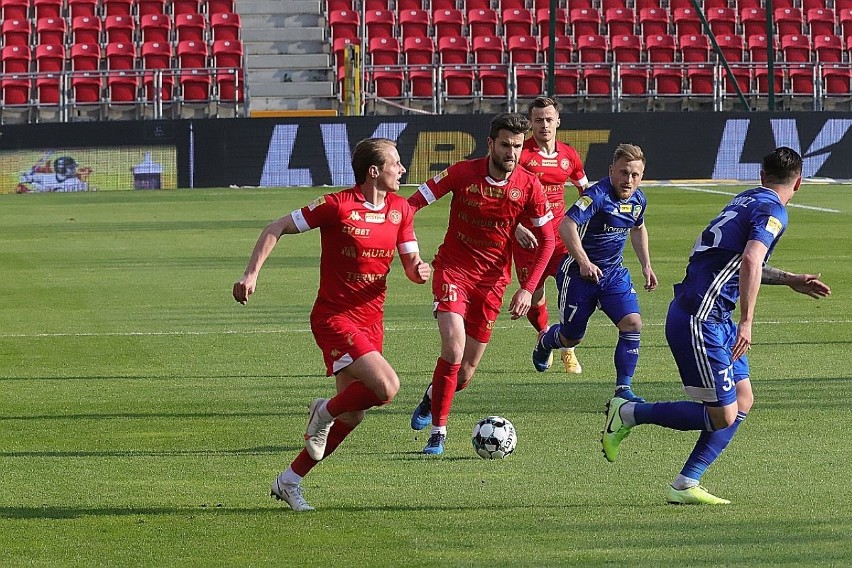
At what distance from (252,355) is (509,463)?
4633 mm

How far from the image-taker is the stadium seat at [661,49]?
34375mm

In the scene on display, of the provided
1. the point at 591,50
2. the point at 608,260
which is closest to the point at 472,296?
the point at 608,260

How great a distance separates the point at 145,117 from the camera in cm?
3228

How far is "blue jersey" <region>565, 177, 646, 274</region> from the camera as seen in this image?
973 centimetres

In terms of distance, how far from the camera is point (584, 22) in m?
35.1

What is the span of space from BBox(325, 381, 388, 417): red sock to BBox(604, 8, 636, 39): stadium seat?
2948 centimetres

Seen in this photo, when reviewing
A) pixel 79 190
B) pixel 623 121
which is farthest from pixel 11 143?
pixel 623 121

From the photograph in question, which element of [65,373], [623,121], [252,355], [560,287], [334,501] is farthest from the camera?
[623,121]

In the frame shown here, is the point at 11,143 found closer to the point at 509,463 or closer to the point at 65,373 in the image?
the point at 65,373

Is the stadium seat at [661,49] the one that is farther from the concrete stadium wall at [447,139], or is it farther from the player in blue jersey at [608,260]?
the player in blue jersey at [608,260]

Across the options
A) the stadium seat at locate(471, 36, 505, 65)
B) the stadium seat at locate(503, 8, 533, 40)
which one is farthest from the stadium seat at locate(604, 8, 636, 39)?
the stadium seat at locate(471, 36, 505, 65)

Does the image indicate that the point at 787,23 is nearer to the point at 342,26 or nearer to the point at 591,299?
the point at 342,26

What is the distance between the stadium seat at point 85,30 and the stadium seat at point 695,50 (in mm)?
14264

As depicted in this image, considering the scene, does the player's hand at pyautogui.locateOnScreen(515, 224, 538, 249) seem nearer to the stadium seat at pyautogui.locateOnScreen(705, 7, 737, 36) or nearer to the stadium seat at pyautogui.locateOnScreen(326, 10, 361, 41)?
the stadium seat at pyautogui.locateOnScreen(326, 10, 361, 41)
